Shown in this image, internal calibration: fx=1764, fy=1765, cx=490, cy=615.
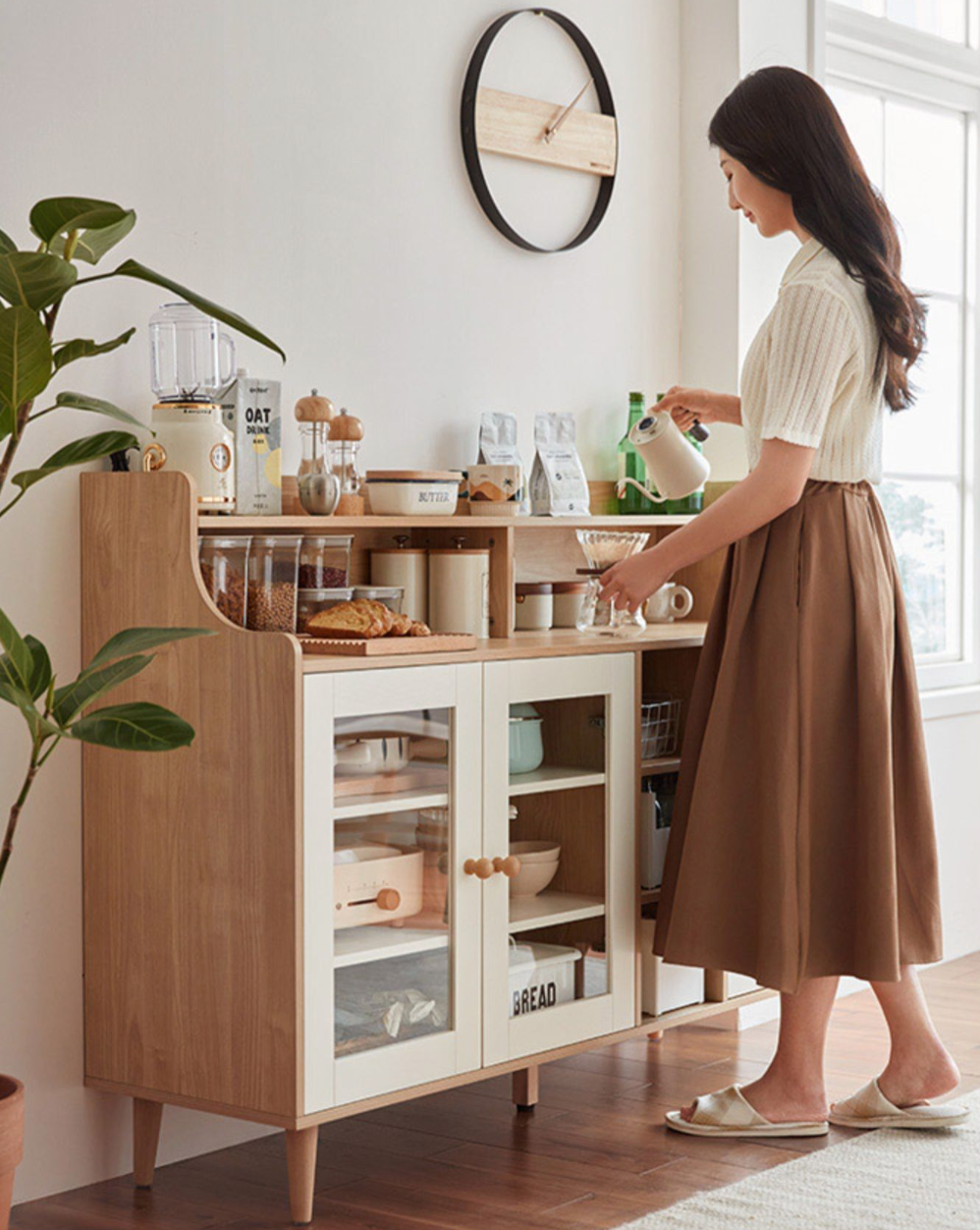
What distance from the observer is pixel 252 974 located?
2344 mm

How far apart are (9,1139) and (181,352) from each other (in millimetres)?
1128

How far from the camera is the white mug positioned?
10.7 feet

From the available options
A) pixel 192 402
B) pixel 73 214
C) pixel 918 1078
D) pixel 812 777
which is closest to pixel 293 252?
pixel 192 402

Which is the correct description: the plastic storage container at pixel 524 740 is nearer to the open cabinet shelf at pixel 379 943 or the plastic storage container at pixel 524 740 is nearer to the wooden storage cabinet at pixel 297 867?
the wooden storage cabinet at pixel 297 867

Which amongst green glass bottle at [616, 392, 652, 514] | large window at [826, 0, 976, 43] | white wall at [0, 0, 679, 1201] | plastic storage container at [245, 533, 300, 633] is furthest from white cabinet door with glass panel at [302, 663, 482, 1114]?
large window at [826, 0, 976, 43]

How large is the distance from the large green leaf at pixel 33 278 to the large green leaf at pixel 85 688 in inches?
16.2

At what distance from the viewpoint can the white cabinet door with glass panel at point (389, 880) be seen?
2.33 meters

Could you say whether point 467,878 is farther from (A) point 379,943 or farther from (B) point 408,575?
(B) point 408,575

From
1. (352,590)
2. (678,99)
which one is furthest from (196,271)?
(678,99)

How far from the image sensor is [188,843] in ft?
7.93

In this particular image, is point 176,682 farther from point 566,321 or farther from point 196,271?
point 566,321

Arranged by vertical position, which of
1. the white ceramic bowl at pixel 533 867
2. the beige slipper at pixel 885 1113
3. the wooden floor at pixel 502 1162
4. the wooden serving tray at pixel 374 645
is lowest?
the wooden floor at pixel 502 1162

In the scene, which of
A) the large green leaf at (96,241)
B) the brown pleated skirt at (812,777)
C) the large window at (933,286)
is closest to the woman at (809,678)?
the brown pleated skirt at (812,777)

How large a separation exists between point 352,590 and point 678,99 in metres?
1.51
